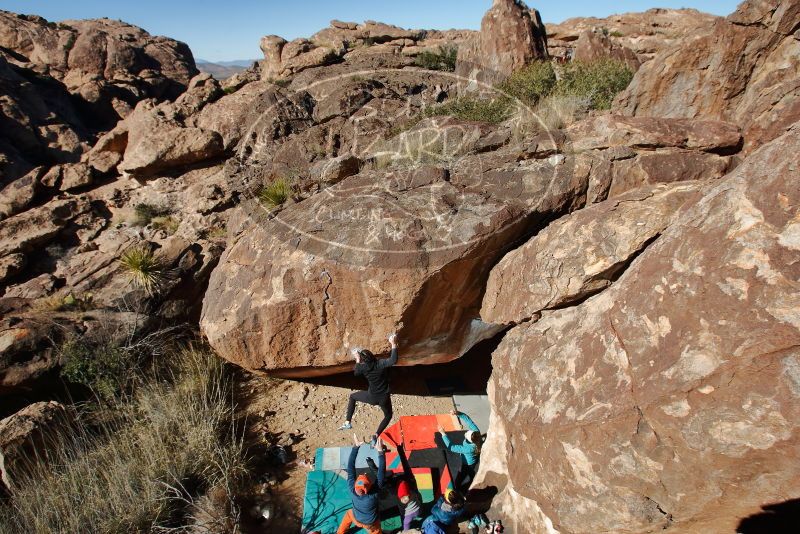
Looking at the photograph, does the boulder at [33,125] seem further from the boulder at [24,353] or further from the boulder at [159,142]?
the boulder at [24,353]

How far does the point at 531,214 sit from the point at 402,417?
366 cm

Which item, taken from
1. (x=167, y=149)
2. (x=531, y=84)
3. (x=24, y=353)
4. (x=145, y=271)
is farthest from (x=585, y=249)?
(x=167, y=149)

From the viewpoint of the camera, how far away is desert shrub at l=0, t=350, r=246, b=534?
4.54 meters

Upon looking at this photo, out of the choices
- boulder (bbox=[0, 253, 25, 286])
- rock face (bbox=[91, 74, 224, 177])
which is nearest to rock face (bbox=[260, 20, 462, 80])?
rock face (bbox=[91, 74, 224, 177])

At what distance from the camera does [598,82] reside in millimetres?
8320

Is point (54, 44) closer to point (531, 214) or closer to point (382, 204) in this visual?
point (382, 204)

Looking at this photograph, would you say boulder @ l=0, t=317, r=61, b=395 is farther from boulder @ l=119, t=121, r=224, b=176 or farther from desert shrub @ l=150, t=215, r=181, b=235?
boulder @ l=119, t=121, r=224, b=176

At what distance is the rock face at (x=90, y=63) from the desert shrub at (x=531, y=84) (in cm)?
1881

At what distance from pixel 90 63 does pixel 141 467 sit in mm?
25239

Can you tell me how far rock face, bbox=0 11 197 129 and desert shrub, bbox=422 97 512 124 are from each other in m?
17.7

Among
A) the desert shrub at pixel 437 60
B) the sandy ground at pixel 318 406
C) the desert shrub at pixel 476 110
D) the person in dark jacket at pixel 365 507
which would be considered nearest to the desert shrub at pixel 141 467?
the sandy ground at pixel 318 406

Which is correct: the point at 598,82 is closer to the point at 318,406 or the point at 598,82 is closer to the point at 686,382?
the point at 686,382

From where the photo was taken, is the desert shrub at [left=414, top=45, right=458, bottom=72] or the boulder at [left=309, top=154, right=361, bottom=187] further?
the desert shrub at [left=414, top=45, right=458, bottom=72]

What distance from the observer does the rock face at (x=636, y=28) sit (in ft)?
48.2
